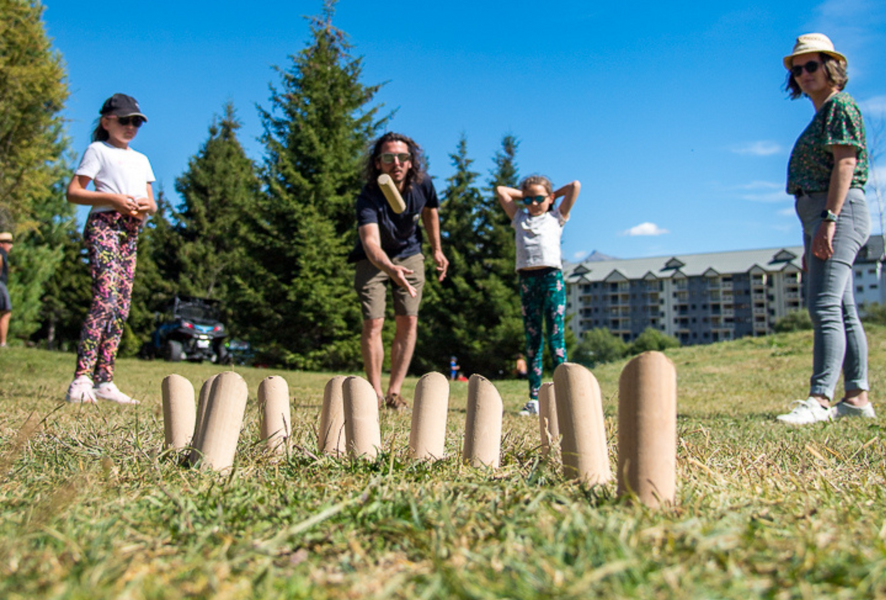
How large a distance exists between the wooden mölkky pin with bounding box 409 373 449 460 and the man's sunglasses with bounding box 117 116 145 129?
3.67m

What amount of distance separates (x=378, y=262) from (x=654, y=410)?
350 cm

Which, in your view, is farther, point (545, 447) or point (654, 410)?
point (545, 447)

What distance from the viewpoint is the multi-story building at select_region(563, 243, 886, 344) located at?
253 feet

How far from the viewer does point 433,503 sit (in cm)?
132

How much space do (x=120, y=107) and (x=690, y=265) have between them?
A: 84801 millimetres

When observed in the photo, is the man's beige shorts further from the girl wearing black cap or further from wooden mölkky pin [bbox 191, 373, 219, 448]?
wooden mölkky pin [bbox 191, 373, 219, 448]

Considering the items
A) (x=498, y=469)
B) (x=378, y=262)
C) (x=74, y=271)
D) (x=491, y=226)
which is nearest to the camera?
(x=498, y=469)

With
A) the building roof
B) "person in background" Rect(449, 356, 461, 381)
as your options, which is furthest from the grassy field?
the building roof

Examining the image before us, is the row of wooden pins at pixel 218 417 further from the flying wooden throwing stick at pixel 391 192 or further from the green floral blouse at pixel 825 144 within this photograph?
the green floral blouse at pixel 825 144

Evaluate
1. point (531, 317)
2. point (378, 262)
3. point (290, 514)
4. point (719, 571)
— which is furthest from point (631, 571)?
point (531, 317)

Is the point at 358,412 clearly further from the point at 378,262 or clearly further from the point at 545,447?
the point at 378,262

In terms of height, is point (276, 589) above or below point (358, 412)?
below

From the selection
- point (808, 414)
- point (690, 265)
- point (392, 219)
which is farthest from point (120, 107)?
point (690, 265)

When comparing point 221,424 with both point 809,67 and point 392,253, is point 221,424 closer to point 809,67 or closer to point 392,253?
point 392,253
